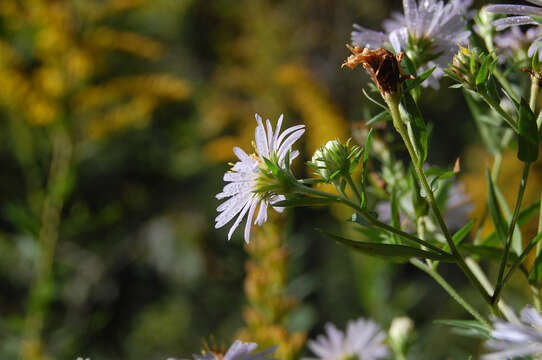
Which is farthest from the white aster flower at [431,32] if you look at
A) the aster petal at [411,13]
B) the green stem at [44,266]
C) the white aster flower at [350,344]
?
the green stem at [44,266]

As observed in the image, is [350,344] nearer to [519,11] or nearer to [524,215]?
[524,215]

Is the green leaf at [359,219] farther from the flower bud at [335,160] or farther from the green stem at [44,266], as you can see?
the green stem at [44,266]

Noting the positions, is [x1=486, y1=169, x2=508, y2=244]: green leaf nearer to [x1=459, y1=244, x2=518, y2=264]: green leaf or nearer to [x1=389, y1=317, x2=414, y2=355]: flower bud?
[x1=459, y1=244, x2=518, y2=264]: green leaf

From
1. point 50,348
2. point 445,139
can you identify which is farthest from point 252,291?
point 445,139

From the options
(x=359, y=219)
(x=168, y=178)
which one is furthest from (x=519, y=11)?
(x=168, y=178)

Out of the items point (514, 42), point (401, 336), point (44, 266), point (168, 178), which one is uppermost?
point (168, 178)
